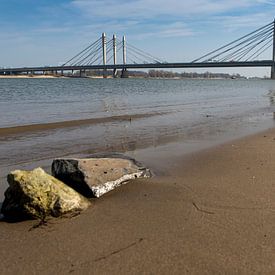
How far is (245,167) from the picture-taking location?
16.9 feet

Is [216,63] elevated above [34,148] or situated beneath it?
elevated above

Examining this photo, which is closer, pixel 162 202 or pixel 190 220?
pixel 190 220

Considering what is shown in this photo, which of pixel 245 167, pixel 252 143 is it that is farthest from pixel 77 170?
pixel 252 143

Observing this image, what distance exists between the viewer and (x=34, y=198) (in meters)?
3.33

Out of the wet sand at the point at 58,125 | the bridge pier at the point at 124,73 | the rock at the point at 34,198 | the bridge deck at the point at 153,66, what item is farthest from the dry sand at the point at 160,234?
the bridge pier at the point at 124,73

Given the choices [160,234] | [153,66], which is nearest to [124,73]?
[153,66]

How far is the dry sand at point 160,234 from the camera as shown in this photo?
8.41ft

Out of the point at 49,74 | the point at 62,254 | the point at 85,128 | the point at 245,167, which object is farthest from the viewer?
the point at 49,74

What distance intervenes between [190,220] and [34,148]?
182 inches

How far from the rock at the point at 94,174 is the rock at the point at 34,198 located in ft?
1.61

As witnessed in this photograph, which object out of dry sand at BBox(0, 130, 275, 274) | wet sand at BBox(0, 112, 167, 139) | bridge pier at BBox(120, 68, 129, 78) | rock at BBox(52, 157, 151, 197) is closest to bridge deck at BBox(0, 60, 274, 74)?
bridge pier at BBox(120, 68, 129, 78)

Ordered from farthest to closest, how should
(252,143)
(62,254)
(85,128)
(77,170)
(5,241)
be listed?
(85,128), (252,143), (77,170), (5,241), (62,254)

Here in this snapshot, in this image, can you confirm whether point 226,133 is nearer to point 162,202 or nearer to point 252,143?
point 252,143

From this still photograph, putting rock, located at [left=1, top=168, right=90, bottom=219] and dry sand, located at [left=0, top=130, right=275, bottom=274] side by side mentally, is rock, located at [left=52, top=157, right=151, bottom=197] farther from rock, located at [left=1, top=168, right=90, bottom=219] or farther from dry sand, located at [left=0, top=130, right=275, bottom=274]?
rock, located at [left=1, top=168, right=90, bottom=219]
